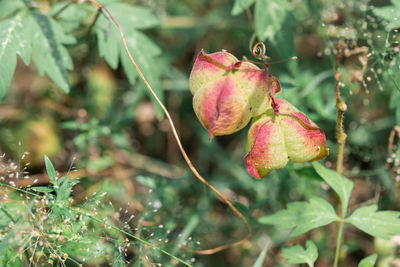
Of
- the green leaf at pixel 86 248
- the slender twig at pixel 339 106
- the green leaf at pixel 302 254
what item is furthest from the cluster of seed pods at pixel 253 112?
the green leaf at pixel 86 248

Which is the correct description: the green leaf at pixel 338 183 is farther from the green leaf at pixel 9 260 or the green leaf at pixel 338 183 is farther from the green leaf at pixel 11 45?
the green leaf at pixel 11 45

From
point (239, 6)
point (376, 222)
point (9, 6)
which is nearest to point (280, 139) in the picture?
point (376, 222)

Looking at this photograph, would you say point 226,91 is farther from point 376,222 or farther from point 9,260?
point 9,260

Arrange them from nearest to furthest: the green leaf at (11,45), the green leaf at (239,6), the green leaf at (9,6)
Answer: the green leaf at (11,45) < the green leaf at (9,6) < the green leaf at (239,6)

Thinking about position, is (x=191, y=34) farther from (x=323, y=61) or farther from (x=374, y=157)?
(x=374, y=157)

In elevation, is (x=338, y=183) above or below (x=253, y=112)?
below

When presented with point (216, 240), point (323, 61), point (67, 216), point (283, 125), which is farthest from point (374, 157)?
point (67, 216)
